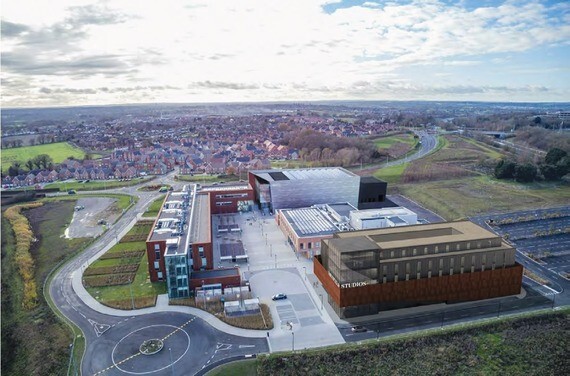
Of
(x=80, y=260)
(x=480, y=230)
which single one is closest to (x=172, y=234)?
(x=80, y=260)

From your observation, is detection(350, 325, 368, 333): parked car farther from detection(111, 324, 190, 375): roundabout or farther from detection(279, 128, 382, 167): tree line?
detection(279, 128, 382, 167): tree line

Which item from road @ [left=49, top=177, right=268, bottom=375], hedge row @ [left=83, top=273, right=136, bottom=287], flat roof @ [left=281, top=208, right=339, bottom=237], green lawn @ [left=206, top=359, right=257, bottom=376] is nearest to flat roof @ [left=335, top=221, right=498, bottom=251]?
flat roof @ [left=281, top=208, right=339, bottom=237]

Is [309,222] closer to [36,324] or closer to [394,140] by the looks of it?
[36,324]

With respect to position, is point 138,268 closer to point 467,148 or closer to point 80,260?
point 80,260

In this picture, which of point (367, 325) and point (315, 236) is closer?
point (367, 325)

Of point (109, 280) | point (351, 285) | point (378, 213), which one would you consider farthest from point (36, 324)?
point (378, 213)

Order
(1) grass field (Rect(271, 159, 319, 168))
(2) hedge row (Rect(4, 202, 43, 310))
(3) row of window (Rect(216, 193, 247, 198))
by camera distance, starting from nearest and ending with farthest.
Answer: (2) hedge row (Rect(4, 202, 43, 310))
(3) row of window (Rect(216, 193, 247, 198))
(1) grass field (Rect(271, 159, 319, 168))
